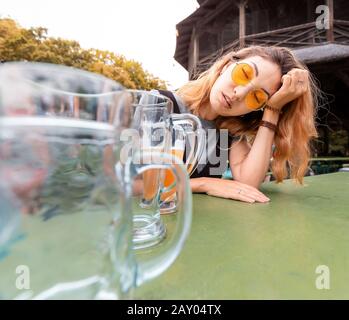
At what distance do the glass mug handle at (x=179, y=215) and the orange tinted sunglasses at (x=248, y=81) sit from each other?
610mm

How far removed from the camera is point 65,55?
6.99 m

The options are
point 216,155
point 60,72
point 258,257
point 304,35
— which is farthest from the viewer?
point 304,35

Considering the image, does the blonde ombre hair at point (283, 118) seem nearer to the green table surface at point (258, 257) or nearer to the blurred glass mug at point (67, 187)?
the green table surface at point (258, 257)

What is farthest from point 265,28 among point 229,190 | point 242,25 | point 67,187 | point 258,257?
point 67,187

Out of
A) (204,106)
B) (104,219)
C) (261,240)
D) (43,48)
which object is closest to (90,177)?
(104,219)

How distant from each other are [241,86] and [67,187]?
2.15ft

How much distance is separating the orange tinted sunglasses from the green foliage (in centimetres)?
605

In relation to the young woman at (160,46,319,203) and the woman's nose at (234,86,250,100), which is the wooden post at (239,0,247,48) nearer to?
the young woman at (160,46,319,203)

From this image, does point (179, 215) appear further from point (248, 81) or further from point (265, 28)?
point (265, 28)

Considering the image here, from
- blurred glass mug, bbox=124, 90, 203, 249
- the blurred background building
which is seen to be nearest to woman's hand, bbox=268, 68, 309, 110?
blurred glass mug, bbox=124, 90, 203, 249

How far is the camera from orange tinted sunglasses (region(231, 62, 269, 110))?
0.73 meters

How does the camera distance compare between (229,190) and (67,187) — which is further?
(229,190)

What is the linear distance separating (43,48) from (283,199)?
716 cm
